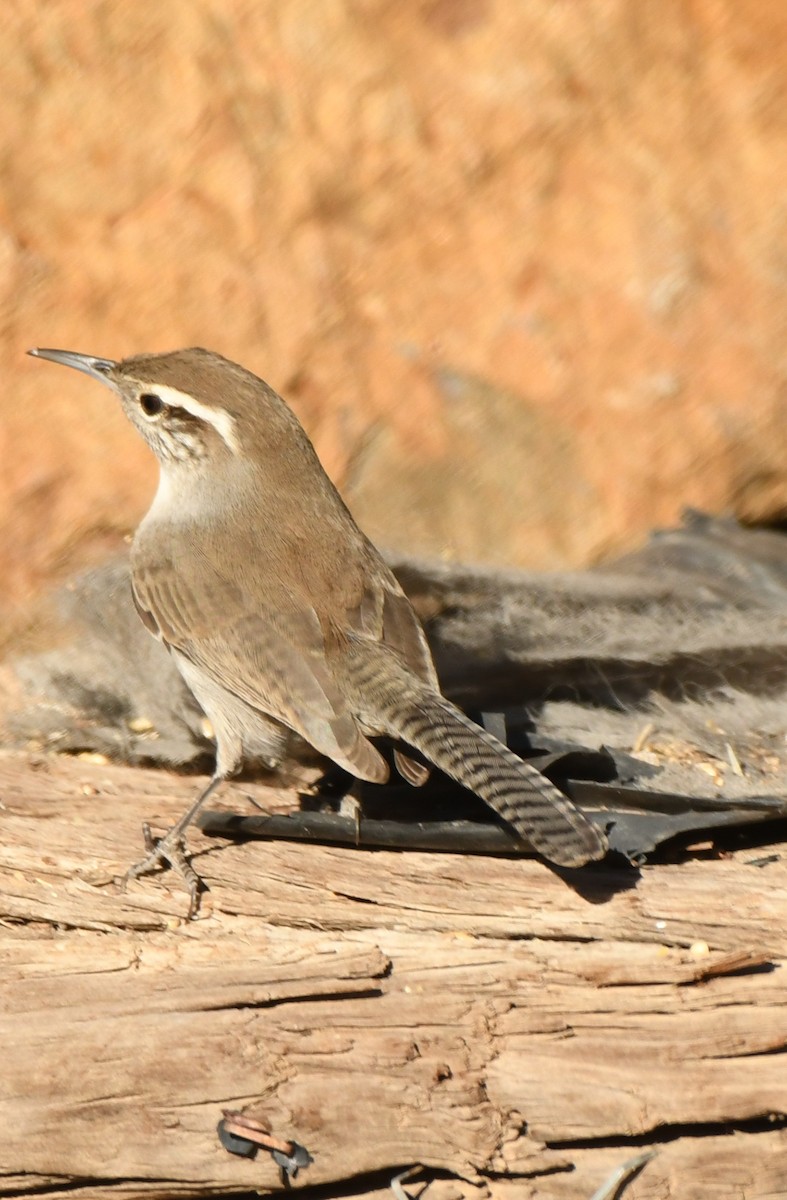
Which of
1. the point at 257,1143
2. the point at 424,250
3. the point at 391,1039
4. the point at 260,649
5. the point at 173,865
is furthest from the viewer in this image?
the point at 424,250

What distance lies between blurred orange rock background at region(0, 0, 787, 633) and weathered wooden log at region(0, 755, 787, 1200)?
6.23ft

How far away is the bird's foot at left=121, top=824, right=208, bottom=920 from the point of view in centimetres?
348

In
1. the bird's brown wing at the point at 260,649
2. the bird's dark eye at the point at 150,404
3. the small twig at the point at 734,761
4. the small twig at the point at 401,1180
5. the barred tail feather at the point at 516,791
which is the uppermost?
the bird's dark eye at the point at 150,404

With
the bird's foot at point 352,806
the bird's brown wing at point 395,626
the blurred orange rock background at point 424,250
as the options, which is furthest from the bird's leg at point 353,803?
the blurred orange rock background at point 424,250

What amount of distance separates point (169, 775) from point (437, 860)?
108cm

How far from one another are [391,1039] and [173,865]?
0.78 metres

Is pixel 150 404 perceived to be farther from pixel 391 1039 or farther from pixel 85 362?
pixel 391 1039

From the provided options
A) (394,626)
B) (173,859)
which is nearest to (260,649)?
(394,626)

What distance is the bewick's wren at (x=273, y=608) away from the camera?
136 inches

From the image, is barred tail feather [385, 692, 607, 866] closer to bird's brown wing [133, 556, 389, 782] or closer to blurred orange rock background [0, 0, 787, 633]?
bird's brown wing [133, 556, 389, 782]

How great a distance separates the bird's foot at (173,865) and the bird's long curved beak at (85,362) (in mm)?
1495

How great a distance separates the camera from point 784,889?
3.57m

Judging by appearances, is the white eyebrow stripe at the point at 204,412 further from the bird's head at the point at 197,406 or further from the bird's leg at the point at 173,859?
the bird's leg at the point at 173,859

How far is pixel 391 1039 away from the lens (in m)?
3.15
